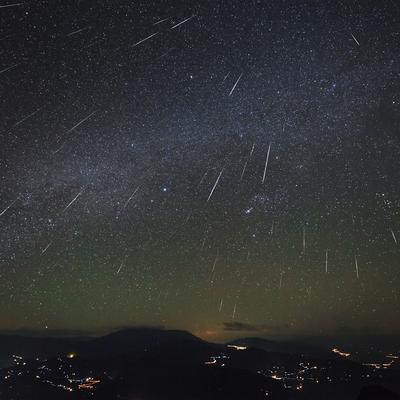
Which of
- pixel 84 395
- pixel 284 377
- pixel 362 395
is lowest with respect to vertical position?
pixel 284 377

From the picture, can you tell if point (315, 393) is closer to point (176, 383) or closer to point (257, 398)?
point (257, 398)

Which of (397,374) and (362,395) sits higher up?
(362,395)

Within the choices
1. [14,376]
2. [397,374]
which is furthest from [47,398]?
[397,374]

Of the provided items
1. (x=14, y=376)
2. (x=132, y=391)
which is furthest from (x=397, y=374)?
(x=14, y=376)

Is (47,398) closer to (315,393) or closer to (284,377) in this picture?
(315,393)

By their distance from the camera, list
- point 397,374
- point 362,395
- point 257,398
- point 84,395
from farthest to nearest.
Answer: point 397,374 → point 257,398 → point 84,395 → point 362,395

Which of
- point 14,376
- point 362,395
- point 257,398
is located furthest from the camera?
point 14,376

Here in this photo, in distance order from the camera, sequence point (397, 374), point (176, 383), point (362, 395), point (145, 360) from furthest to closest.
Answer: point (397, 374) < point (145, 360) < point (176, 383) < point (362, 395)

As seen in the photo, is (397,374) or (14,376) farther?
(397,374)

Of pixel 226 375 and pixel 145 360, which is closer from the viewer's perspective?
pixel 226 375
